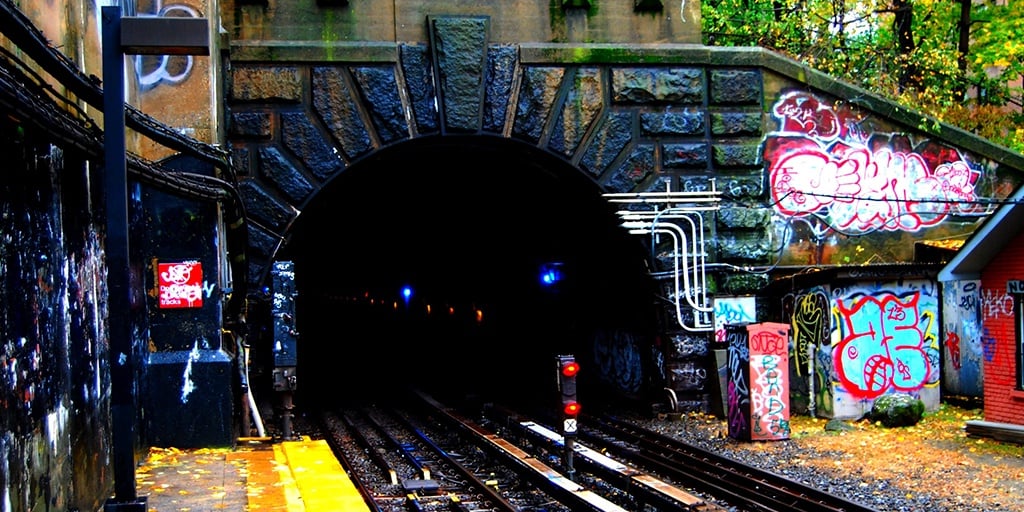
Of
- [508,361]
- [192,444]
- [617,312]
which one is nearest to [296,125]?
[192,444]

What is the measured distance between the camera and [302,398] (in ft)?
85.8

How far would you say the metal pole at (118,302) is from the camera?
7078 mm

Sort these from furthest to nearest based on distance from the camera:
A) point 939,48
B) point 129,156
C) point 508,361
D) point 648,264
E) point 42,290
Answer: point 508,361 < point 939,48 < point 648,264 < point 129,156 < point 42,290

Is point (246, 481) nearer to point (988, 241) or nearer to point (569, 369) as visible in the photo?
point (569, 369)

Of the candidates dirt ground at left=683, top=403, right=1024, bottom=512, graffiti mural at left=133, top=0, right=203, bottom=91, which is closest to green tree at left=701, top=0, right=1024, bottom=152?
dirt ground at left=683, top=403, right=1024, bottom=512

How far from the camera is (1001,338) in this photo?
14484 millimetres

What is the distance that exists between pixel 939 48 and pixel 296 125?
1563cm

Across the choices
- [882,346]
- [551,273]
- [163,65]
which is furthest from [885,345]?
[163,65]

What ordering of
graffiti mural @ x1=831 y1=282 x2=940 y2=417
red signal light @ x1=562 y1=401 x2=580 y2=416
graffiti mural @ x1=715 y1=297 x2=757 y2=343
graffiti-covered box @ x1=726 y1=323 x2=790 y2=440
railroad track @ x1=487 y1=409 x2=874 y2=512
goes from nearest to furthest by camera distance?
1. railroad track @ x1=487 y1=409 x2=874 y2=512
2. red signal light @ x1=562 y1=401 x2=580 y2=416
3. graffiti-covered box @ x1=726 y1=323 x2=790 y2=440
4. graffiti mural @ x1=831 y1=282 x2=940 y2=417
5. graffiti mural @ x1=715 y1=297 x2=757 y2=343

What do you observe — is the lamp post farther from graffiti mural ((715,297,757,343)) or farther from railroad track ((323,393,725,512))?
graffiti mural ((715,297,757,343))

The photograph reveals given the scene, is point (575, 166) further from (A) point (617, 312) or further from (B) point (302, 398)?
(B) point (302, 398)

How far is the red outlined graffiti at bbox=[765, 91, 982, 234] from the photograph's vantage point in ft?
60.5

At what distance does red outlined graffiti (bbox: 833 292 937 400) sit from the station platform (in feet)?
26.7

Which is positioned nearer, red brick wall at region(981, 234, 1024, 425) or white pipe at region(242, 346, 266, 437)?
red brick wall at region(981, 234, 1024, 425)
